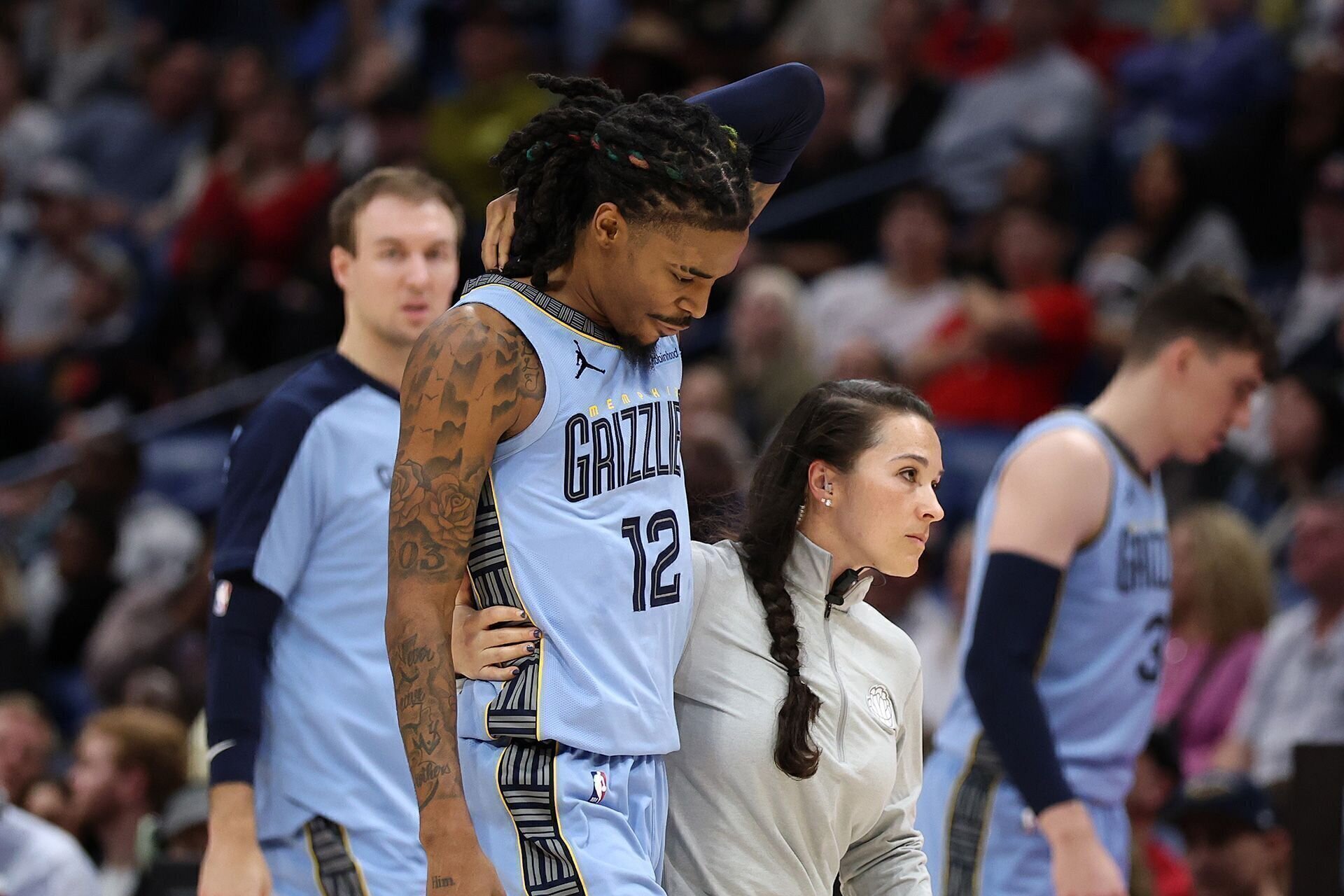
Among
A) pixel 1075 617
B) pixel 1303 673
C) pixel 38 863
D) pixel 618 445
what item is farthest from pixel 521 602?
pixel 1303 673

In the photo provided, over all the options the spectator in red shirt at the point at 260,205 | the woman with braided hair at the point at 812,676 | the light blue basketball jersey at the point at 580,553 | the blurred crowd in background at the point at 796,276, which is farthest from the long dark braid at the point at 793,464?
the spectator in red shirt at the point at 260,205

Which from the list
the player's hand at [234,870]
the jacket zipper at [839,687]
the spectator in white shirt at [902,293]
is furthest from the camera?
the spectator in white shirt at [902,293]

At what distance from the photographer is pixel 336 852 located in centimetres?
357

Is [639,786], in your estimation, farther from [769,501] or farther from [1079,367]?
[1079,367]

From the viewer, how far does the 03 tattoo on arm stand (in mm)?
2459

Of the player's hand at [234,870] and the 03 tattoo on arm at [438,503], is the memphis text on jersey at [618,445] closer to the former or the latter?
the 03 tattoo on arm at [438,503]

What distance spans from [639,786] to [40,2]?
12.5 meters

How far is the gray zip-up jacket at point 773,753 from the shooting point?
2.81 meters

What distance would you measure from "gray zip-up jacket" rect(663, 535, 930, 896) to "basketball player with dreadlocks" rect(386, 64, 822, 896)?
4.6 inches

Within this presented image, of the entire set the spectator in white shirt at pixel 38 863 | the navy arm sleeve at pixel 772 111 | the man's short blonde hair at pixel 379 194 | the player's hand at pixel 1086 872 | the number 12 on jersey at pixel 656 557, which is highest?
the man's short blonde hair at pixel 379 194

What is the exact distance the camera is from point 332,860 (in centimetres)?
356

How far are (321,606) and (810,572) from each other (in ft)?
3.80

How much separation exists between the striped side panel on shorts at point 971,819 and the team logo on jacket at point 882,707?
119cm

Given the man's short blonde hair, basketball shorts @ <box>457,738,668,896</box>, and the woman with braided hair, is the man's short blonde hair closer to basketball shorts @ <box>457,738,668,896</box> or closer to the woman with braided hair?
the woman with braided hair
